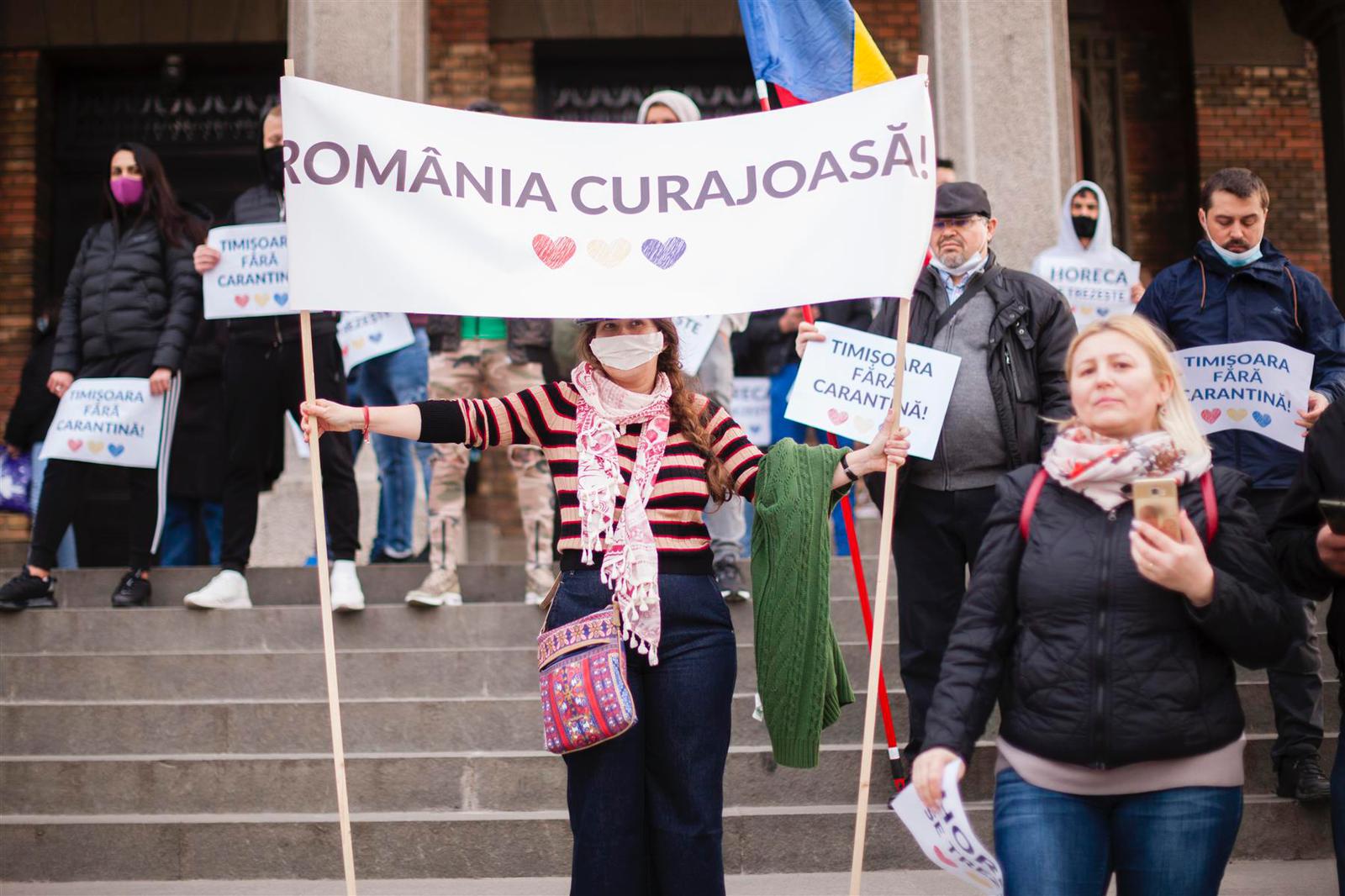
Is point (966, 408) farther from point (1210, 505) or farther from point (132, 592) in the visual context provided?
point (132, 592)

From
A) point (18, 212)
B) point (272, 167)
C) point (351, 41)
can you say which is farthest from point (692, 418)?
point (18, 212)

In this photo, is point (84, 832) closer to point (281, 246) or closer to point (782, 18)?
point (281, 246)

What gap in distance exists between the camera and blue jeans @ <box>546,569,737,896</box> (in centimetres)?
359

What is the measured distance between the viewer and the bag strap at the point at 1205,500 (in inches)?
117

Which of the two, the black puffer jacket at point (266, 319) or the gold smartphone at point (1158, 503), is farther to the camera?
the black puffer jacket at point (266, 319)

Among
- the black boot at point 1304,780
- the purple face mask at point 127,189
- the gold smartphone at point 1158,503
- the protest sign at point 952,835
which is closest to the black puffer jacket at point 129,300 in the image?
the purple face mask at point 127,189

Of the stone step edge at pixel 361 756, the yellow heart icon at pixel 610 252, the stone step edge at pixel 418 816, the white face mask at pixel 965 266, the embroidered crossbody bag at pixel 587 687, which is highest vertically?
the white face mask at pixel 965 266

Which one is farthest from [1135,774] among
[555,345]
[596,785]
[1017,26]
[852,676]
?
[1017,26]

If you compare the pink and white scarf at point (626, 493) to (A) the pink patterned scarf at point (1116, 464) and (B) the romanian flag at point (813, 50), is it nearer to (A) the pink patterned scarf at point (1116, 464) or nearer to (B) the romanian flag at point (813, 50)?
(A) the pink patterned scarf at point (1116, 464)

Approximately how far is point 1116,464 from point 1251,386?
2836 millimetres

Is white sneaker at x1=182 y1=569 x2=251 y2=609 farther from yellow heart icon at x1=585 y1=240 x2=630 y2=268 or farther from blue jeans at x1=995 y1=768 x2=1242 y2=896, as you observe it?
blue jeans at x1=995 y1=768 x2=1242 y2=896

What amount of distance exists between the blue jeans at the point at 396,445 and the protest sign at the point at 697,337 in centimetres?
144

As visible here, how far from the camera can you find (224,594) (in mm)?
6703

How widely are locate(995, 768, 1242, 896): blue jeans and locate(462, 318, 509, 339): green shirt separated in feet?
14.2
